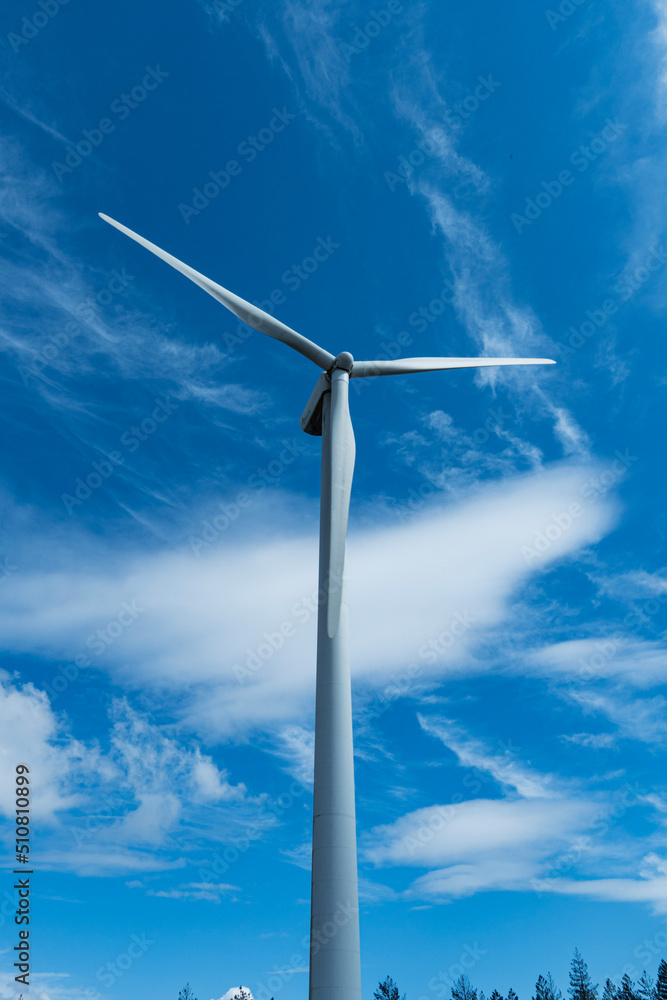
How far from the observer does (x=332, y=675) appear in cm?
2636

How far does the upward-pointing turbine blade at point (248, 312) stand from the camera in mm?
33469

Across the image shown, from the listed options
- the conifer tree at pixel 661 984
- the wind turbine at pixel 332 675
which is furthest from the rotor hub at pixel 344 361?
the conifer tree at pixel 661 984

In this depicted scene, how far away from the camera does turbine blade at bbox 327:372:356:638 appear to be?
89.2 feet

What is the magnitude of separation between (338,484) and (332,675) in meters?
7.48

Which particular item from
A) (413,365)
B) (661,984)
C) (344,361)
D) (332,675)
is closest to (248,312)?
(344,361)

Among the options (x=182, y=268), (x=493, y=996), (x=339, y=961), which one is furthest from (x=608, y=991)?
(x=182, y=268)

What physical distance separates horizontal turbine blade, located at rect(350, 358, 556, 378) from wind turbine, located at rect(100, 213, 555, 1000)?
52 mm

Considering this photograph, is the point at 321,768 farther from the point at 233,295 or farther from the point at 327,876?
the point at 233,295

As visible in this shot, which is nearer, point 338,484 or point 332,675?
point 332,675

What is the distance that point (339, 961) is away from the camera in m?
22.3

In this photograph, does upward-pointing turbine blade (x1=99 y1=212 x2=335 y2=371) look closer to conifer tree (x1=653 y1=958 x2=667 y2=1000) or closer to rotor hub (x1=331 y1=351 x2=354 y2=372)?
rotor hub (x1=331 y1=351 x2=354 y2=372)

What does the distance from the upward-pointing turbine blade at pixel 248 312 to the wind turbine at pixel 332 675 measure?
0.04 m

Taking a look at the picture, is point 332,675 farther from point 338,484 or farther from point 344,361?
point 344,361

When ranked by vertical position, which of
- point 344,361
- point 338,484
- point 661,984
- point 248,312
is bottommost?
point 661,984
